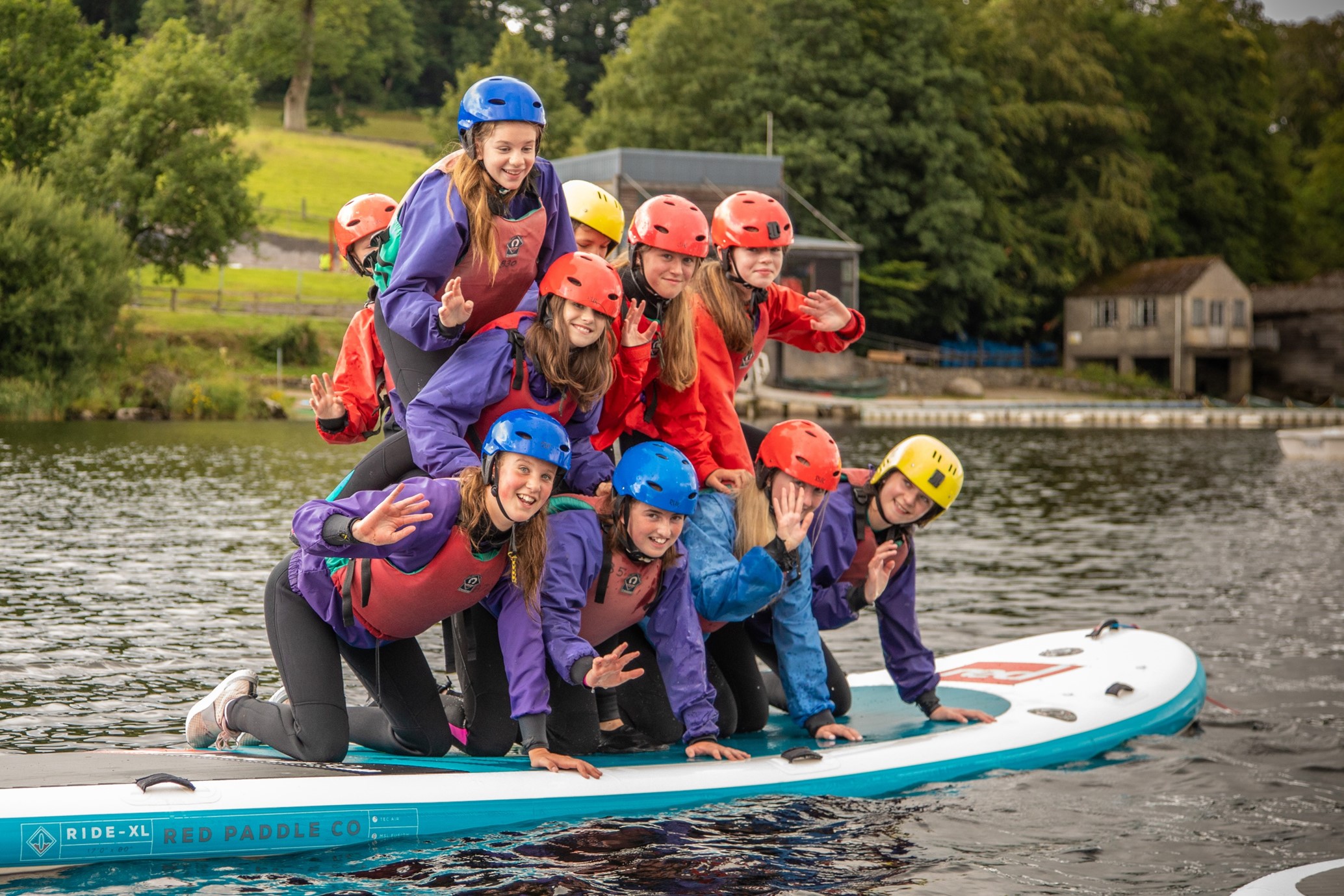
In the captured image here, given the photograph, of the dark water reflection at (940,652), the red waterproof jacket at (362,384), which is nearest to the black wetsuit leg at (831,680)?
the dark water reflection at (940,652)

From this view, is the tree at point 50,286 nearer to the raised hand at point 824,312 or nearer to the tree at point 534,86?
the tree at point 534,86

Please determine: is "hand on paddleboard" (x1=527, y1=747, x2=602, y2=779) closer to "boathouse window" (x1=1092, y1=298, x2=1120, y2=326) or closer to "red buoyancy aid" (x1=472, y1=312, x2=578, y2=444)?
"red buoyancy aid" (x1=472, y1=312, x2=578, y2=444)

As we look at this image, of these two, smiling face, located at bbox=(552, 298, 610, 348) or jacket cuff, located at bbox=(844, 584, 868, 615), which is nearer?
smiling face, located at bbox=(552, 298, 610, 348)

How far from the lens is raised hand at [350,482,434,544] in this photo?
537 cm

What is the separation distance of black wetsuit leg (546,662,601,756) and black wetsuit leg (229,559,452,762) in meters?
0.51

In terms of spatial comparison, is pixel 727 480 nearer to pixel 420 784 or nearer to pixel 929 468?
pixel 929 468

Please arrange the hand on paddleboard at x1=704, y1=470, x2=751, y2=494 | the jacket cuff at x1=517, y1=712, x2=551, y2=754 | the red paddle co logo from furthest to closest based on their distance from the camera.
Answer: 1. the red paddle co logo
2. the hand on paddleboard at x1=704, y1=470, x2=751, y2=494
3. the jacket cuff at x1=517, y1=712, x2=551, y2=754

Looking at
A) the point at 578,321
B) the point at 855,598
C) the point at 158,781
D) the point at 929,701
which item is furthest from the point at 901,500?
the point at 158,781

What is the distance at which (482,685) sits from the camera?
21.3 ft

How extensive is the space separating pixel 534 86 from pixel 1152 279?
28841 millimetres

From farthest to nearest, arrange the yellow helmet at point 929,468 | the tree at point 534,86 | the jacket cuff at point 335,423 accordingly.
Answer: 1. the tree at point 534,86
2. the yellow helmet at point 929,468
3. the jacket cuff at point 335,423

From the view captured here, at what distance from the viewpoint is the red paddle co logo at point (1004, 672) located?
8.90 metres

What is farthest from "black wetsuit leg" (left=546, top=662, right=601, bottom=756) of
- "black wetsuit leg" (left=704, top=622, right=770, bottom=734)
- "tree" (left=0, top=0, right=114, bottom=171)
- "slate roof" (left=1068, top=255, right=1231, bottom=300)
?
"slate roof" (left=1068, top=255, right=1231, bottom=300)

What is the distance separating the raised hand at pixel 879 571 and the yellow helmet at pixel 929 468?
328mm
